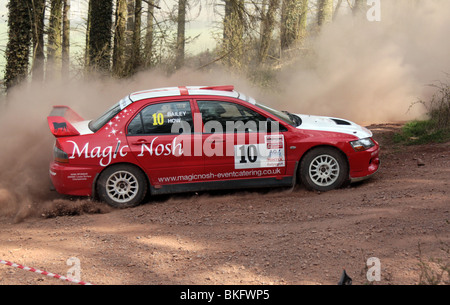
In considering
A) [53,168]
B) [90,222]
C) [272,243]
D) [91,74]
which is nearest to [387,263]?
[272,243]

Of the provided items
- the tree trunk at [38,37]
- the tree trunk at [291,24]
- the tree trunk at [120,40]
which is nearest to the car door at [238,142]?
the tree trunk at [120,40]

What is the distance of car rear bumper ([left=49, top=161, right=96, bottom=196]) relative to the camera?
761 centimetres

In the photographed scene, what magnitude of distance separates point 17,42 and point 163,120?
8597 millimetres

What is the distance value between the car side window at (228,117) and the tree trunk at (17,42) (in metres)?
8.55

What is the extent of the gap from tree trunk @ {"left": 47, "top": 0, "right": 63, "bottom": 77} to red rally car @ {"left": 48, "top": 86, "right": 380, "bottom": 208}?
8.06 meters

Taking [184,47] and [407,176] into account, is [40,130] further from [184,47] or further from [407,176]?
[184,47]

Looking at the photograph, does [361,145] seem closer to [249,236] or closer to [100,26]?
[249,236]

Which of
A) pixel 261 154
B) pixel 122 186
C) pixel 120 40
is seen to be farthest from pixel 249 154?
pixel 120 40

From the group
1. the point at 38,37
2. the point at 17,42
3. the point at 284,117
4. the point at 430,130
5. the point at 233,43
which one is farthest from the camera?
the point at 233,43

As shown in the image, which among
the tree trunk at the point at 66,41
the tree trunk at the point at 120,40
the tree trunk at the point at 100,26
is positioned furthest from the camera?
the tree trunk at the point at 100,26

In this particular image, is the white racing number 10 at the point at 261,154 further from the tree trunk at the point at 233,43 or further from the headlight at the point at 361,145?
the tree trunk at the point at 233,43

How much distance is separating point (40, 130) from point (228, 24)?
30.9 feet

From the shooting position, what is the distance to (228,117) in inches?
307

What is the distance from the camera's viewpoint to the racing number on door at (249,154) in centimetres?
773
